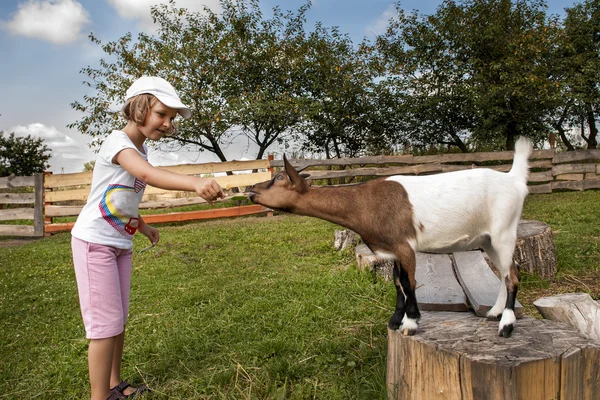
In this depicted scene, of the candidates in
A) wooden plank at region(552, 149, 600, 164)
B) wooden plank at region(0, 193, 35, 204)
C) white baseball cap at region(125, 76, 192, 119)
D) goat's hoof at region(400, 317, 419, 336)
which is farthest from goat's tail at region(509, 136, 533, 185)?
wooden plank at region(552, 149, 600, 164)

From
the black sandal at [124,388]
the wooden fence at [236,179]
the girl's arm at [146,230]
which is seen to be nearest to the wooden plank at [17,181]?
the wooden fence at [236,179]

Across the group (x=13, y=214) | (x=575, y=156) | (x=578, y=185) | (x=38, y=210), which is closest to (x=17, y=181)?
(x=13, y=214)

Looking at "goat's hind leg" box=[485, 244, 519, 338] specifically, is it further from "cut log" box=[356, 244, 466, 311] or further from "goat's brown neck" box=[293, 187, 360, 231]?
"goat's brown neck" box=[293, 187, 360, 231]

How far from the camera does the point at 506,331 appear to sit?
108 inches

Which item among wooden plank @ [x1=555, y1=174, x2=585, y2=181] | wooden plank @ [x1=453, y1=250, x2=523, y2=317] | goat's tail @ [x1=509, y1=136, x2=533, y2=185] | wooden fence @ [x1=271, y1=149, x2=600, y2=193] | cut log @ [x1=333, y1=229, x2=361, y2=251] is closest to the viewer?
goat's tail @ [x1=509, y1=136, x2=533, y2=185]

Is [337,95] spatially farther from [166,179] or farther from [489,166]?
[166,179]

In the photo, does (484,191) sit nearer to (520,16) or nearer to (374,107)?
(374,107)

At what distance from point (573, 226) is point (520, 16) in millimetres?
11682

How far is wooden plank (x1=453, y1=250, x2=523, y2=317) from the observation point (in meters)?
3.28

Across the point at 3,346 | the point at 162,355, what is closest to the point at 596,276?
the point at 162,355

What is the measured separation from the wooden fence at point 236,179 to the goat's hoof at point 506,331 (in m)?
9.28

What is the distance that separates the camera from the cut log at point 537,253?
5.68 m

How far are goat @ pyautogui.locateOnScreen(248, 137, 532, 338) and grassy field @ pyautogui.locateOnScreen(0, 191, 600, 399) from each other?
97 centimetres

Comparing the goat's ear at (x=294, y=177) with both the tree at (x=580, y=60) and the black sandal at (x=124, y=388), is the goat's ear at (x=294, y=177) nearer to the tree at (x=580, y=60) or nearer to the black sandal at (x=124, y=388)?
the black sandal at (x=124, y=388)
